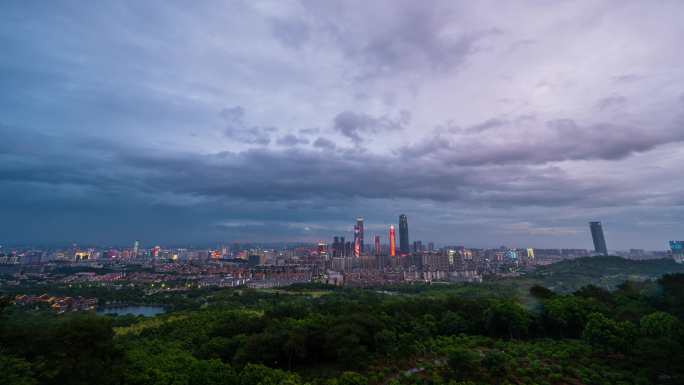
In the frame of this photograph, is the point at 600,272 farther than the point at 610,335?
Yes

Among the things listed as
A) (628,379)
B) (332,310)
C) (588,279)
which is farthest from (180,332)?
(588,279)

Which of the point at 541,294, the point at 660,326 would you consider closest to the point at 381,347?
the point at 660,326

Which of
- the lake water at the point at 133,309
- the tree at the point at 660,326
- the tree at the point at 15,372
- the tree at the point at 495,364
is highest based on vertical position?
the tree at the point at 15,372

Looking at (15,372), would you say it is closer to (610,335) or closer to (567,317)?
(610,335)

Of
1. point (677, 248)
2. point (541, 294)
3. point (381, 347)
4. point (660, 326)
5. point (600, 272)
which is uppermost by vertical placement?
point (677, 248)

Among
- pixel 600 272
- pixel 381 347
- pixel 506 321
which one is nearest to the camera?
pixel 381 347

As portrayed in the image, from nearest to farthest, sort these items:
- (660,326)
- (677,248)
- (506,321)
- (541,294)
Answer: (660,326) < (506,321) < (541,294) < (677,248)

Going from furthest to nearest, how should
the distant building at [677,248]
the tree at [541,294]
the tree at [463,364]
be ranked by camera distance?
the distant building at [677,248] → the tree at [541,294] → the tree at [463,364]

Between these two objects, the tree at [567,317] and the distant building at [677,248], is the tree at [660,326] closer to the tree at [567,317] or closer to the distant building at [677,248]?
the tree at [567,317]

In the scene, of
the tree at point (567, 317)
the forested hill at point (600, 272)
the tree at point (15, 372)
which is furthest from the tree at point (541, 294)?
the tree at point (15, 372)
